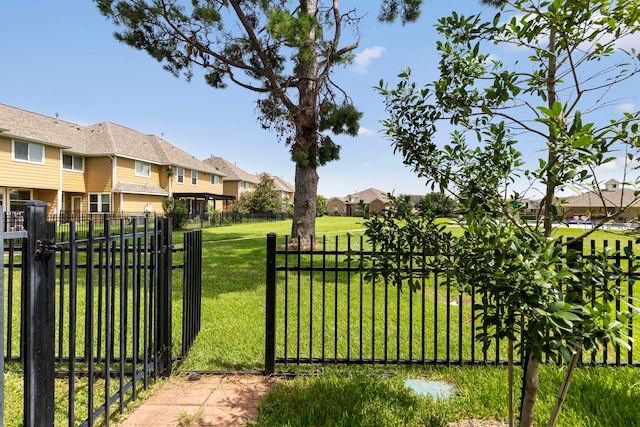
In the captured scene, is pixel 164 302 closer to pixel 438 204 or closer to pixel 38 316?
pixel 38 316

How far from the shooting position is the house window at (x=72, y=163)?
76.2 feet

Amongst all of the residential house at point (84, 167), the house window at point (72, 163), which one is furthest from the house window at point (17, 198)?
the house window at point (72, 163)

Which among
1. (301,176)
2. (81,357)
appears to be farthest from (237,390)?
(301,176)

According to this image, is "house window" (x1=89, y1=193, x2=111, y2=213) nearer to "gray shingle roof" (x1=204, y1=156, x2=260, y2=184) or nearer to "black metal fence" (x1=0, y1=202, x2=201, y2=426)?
"gray shingle roof" (x1=204, y1=156, x2=260, y2=184)

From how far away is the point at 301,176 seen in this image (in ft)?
38.0

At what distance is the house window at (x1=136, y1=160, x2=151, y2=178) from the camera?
26984 millimetres

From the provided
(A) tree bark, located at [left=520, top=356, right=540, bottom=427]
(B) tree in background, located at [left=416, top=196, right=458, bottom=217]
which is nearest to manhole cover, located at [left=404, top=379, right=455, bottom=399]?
(A) tree bark, located at [left=520, top=356, right=540, bottom=427]

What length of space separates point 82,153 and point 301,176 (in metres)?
20.3

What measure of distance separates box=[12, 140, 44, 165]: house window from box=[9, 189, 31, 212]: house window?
2.31 metres

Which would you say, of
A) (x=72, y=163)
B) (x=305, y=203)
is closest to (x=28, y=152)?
(x=72, y=163)

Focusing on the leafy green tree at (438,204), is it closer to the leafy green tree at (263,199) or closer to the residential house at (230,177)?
the leafy green tree at (263,199)

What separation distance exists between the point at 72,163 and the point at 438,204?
2793cm

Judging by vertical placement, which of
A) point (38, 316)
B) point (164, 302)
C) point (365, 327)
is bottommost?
point (365, 327)

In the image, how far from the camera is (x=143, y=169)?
2766cm
